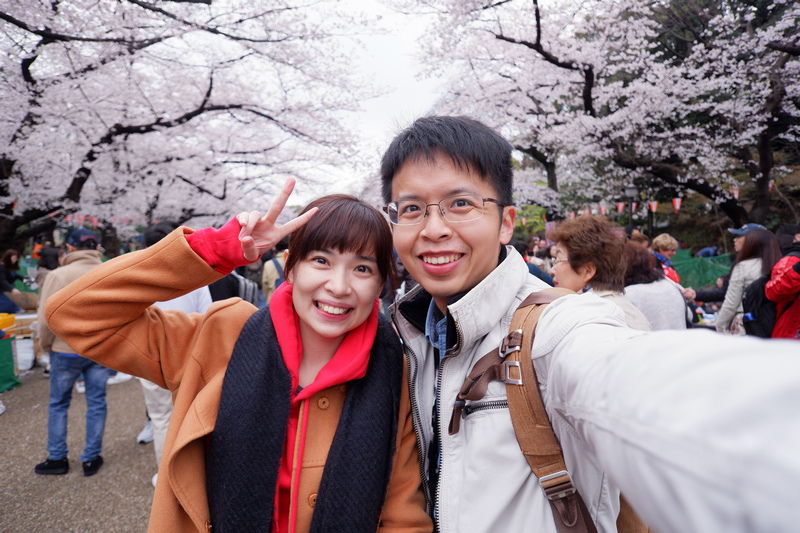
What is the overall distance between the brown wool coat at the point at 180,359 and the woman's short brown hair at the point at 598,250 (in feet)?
6.01

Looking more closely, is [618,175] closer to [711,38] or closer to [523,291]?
[711,38]

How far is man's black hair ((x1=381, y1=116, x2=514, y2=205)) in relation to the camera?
54.9 inches

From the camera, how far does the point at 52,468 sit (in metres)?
3.89

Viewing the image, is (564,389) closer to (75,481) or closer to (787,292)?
(787,292)

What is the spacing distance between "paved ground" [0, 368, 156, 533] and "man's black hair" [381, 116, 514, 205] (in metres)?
3.57

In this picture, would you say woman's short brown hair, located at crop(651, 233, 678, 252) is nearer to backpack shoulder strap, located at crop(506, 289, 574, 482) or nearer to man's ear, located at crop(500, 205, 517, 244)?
man's ear, located at crop(500, 205, 517, 244)

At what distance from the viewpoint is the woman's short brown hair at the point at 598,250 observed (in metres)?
2.73

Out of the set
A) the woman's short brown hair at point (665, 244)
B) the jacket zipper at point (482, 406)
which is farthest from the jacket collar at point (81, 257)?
the woman's short brown hair at point (665, 244)

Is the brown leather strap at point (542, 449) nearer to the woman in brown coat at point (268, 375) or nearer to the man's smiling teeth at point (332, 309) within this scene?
the woman in brown coat at point (268, 375)

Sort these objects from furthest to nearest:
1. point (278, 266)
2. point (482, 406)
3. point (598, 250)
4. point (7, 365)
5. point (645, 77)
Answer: point (645, 77), point (7, 365), point (278, 266), point (598, 250), point (482, 406)

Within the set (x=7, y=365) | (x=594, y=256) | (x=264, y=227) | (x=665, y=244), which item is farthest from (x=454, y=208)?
(x=7, y=365)

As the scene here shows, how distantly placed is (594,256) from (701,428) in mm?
2513

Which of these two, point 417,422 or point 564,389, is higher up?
point 564,389

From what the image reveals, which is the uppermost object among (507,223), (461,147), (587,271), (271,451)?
(461,147)
